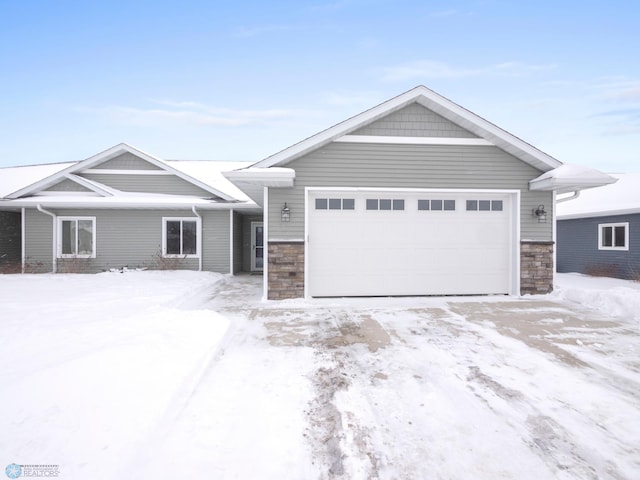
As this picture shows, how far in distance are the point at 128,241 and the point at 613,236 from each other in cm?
1886

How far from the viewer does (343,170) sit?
7.41 metres

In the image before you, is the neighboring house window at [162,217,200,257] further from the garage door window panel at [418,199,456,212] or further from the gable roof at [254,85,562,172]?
the garage door window panel at [418,199,456,212]

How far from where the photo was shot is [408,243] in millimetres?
7660

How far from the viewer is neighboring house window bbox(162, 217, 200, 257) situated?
12.2 metres

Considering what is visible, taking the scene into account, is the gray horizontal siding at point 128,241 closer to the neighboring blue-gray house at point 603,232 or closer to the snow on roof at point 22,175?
the snow on roof at point 22,175

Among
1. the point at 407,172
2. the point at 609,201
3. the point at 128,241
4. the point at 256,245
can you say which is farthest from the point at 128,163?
the point at 609,201

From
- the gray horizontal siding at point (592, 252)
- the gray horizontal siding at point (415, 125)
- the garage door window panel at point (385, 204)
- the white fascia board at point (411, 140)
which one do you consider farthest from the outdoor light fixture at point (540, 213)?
the gray horizontal siding at point (592, 252)

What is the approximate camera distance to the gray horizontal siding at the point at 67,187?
1198 centimetres

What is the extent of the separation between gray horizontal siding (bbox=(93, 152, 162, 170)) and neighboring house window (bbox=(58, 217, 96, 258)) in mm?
2175

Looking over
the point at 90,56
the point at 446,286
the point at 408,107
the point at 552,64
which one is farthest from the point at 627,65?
the point at 90,56

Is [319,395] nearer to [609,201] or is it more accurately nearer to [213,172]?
[213,172]

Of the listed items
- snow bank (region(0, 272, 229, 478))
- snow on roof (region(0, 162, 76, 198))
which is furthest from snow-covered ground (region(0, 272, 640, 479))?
snow on roof (region(0, 162, 76, 198))

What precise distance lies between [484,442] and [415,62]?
58.5ft

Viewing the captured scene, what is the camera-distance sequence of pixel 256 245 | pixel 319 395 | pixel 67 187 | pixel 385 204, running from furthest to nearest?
pixel 256 245, pixel 67 187, pixel 385 204, pixel 319 395
